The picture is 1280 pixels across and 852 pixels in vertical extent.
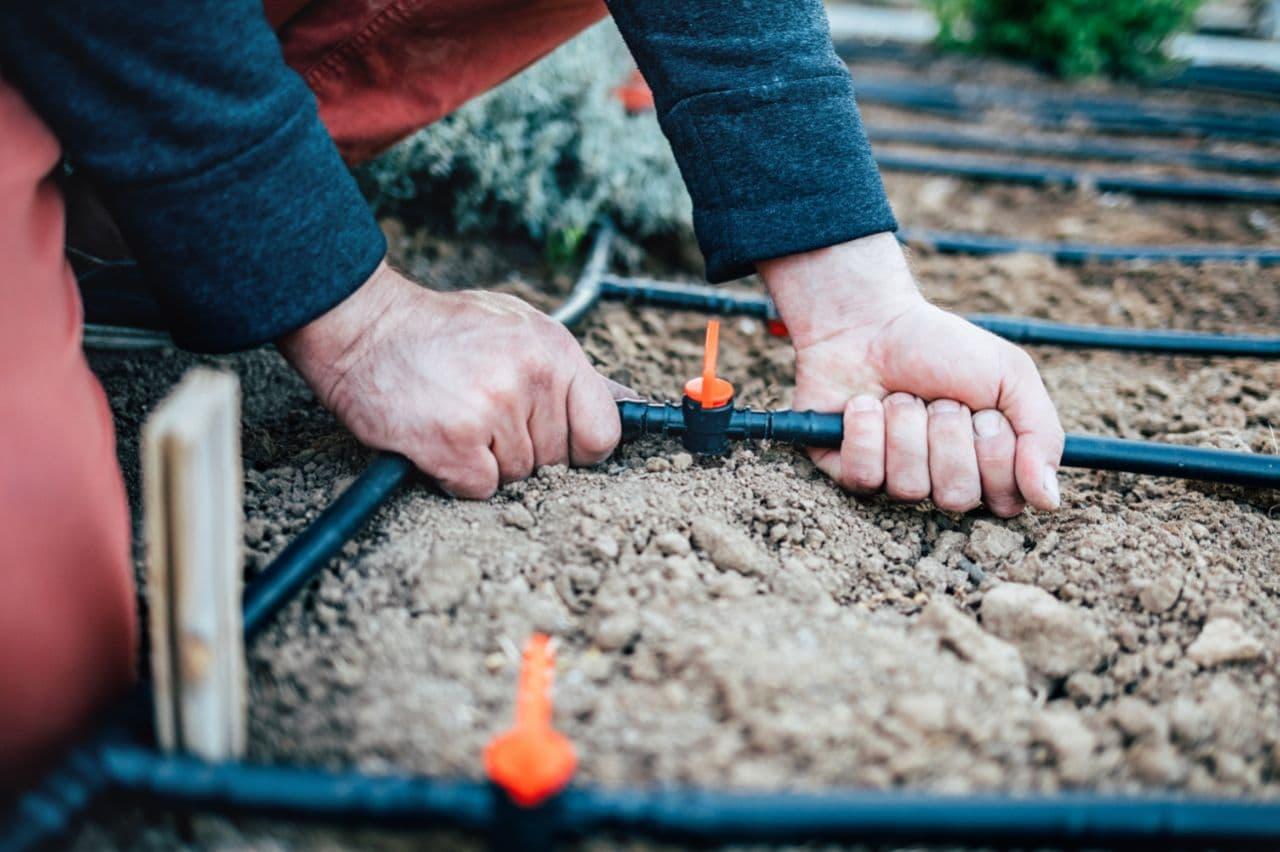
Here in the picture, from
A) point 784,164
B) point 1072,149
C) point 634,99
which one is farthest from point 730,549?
point 1072,149

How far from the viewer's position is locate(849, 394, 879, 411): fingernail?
124cm

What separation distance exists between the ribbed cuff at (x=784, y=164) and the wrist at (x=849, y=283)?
0.03 metres

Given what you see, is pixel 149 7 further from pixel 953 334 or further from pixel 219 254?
pixel 953 334

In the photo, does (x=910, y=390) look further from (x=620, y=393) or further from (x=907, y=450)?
(x=620, y=393)

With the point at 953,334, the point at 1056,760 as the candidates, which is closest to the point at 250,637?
the point at 1056,760

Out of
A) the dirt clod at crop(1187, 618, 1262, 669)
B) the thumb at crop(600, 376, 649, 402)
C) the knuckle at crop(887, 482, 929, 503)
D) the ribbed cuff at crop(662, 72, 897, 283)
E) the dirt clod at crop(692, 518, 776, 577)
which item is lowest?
the dirt clod at crop(692, 518, 776, 577)

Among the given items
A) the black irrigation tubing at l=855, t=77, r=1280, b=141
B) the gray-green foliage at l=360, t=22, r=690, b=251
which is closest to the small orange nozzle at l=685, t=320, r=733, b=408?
the gray-green foliage at l=360, t=22, r=690, b=251

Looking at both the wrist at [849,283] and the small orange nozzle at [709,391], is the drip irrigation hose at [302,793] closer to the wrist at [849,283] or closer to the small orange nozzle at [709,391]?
the small orange nozzle at [709,391]

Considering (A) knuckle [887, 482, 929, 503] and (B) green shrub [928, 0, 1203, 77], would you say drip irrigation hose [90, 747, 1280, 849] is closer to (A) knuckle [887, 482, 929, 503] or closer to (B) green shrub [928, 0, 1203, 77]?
(A) knuckle [887, 482, 929, 503]

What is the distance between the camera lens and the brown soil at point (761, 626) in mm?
870

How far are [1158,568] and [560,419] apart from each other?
710 millimetres

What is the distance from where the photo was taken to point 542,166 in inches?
83.4

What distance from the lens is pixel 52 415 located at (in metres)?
0.83

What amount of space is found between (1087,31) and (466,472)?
4276 millimetres
